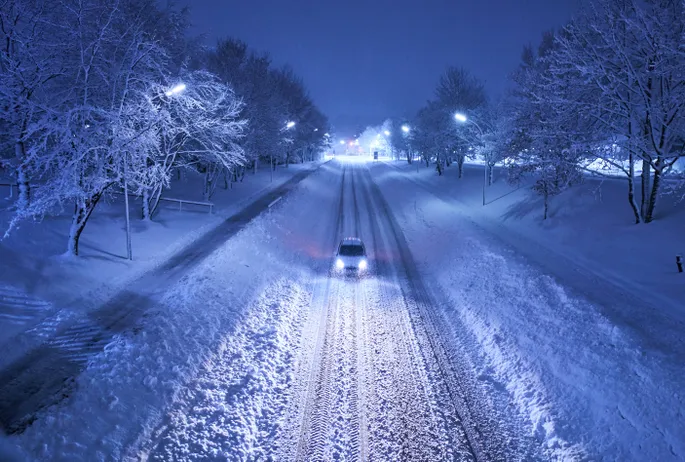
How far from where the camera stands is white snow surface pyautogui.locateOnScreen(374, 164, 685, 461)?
7.42 m

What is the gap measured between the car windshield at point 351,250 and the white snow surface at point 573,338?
3.03m

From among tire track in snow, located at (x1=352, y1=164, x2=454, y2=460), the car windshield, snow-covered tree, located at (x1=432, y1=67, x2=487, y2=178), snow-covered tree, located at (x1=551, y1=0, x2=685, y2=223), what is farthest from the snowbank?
snow-covered tree, located at (x1=432, y1=67, x2=487, y2=178)

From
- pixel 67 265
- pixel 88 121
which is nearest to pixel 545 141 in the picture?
pixel 88 121

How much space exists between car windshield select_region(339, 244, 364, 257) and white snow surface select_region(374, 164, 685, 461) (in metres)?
3.03

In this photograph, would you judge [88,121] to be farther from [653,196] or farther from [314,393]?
[653,196]

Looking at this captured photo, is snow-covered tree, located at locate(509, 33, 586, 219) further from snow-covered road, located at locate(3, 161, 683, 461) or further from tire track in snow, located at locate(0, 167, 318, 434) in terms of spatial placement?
tire track in snow, located at locate(0, 167, 318, 434)

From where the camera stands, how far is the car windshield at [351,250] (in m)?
17.4

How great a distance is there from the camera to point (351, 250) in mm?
17578

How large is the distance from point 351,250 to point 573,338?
937 centimetres

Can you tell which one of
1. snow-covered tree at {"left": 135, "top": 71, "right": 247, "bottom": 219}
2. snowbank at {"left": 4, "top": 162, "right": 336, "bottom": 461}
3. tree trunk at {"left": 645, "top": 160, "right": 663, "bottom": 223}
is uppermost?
snow-covered tree at {"left": 135, "top": 71, "right": 247, "bottom": 219}

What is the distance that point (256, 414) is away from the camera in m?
8.21

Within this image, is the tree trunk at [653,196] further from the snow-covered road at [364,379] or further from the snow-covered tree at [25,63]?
the snow-covered tree at [25,63]

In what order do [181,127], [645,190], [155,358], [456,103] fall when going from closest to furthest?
1. [155,358]
2. [181,127]
3. [645,190]
4. [456,103]

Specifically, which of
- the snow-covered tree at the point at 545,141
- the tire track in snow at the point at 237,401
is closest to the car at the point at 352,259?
the tire track in snow at the point at 237,401
